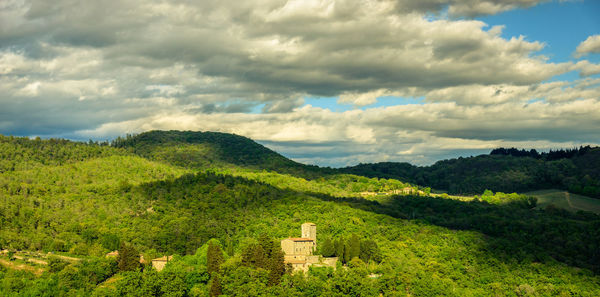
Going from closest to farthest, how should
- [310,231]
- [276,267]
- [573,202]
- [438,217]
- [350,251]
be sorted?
[276,267] < [350,251] < [310,231] < [438,217] < [573,202]

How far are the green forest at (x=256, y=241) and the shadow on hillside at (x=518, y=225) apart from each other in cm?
41

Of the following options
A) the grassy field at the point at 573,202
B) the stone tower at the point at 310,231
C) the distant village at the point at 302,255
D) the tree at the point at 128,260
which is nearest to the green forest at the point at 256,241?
the tree at the point at 128,260

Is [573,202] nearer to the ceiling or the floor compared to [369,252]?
nearer to the ceiling

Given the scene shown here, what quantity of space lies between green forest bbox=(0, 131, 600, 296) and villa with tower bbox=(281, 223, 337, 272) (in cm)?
258

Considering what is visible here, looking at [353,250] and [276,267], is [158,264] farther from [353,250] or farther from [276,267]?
[353,250]

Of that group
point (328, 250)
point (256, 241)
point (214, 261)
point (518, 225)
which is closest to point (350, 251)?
point (328, 250)

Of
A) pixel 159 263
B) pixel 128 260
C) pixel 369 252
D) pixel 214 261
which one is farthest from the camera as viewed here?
pixel 369 252

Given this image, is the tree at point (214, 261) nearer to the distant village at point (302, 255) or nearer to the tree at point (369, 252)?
the distant village at point (302, 255)

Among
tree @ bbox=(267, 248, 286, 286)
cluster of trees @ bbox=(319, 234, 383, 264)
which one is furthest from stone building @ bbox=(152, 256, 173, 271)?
cluster of trees @ bbox=(319, 234, 383, 264)

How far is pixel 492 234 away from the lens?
14275 centimetres

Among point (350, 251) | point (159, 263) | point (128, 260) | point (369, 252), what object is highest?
point (350, 251)

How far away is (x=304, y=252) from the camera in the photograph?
110 metres

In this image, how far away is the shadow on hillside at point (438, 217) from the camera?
4943 inches

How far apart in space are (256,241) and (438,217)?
70.9 metres
